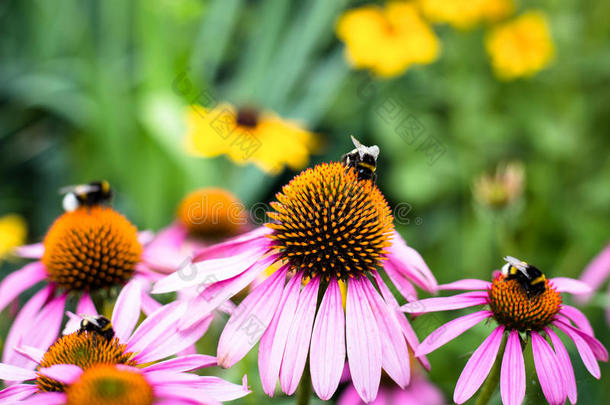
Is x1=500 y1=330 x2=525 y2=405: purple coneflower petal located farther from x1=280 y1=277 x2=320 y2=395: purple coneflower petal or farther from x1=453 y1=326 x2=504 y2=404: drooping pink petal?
x1=280 y1=277 x2=320 y2=395: purple coneflower petal

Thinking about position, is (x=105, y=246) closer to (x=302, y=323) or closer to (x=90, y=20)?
(x=302, y=323)

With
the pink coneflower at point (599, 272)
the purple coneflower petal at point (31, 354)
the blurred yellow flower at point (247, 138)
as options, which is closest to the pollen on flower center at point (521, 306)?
the purple coneflower petal at point (31, 354)

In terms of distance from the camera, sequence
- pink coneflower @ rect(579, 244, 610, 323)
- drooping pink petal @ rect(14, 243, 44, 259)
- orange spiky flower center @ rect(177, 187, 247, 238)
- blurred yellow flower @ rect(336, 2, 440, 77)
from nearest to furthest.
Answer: drooping pink petal @ rect(14, 243, 44, 259)
pink coneflower @ rect(579, 244, 610, 323)
orange spiky flower center @ rect(177, 187, 247, 238)
blurred yellow flower @ rect(336, 2, 440, 77)

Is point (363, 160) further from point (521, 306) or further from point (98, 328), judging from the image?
point (98, 328)

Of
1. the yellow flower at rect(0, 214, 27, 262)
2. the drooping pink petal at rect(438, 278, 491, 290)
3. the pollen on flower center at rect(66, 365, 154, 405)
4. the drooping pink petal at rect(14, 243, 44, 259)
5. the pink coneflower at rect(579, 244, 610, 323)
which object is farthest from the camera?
the yellow flower at rect(0, 214, 27, 262)

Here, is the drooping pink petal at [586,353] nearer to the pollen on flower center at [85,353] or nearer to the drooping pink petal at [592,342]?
the drooping pink petal at [592,342]

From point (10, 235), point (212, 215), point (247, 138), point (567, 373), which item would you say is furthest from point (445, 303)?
point (10, 235)

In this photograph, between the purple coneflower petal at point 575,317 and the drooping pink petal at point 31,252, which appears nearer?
the purple coneflower petal at point 575,317

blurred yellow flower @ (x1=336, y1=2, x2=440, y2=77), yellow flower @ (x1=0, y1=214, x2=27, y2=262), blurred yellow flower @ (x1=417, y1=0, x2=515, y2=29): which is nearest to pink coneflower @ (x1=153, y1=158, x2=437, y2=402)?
blurred yellow flower @ (x1=336, y1=2, x2=440, y2=77)
